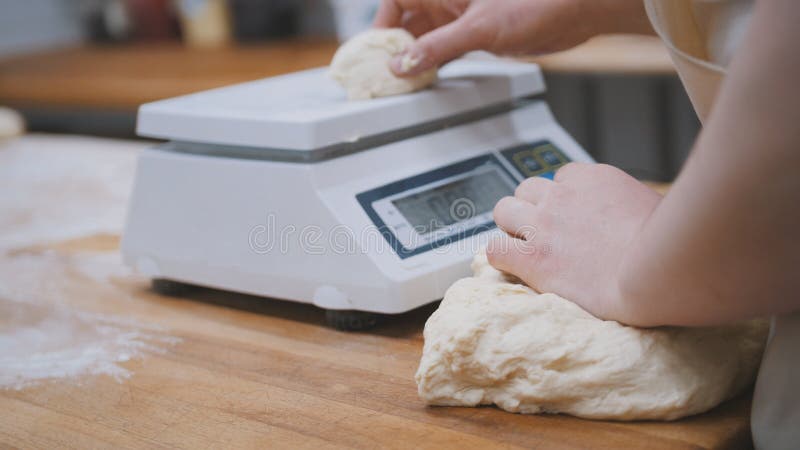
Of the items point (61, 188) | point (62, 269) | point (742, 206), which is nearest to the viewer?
point (742, 206)

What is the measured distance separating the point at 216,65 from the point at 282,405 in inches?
88.0

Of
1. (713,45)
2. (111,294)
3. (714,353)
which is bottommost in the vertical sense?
(111,294)

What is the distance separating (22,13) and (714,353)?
3.86m

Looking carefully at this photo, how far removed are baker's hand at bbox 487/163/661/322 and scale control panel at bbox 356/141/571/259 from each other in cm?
15

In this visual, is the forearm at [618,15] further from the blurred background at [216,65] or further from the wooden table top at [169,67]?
the wooden table top at [169,67]

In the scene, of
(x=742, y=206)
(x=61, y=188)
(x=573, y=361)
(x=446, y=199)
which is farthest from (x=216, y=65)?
(x=742, y=206)

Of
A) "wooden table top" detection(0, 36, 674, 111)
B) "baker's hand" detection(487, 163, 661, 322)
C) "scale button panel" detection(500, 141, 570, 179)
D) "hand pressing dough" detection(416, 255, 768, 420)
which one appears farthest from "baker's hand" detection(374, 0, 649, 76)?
"wooden table top" detection(0, 36, 674, 111)

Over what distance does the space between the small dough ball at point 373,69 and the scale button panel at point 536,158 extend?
0.15 m

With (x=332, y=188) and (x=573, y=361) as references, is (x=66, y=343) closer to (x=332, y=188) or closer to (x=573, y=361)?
(x=332, y=188)

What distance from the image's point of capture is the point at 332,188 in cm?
106

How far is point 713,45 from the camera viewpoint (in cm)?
83

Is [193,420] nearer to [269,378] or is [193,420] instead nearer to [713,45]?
[269,378]

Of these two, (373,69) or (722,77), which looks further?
(373,69)

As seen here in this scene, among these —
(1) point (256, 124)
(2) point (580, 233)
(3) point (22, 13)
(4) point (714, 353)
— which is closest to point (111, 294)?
(1) point (256, 124)
